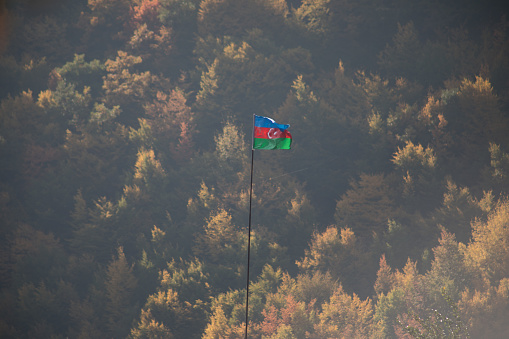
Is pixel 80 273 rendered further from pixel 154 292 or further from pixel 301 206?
pixel 301 206

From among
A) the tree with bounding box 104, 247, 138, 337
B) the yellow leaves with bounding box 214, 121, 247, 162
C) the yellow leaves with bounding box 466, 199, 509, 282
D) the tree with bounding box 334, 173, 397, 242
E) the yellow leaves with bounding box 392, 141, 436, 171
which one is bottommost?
the tree with bounding box 104, 247, 138, 337

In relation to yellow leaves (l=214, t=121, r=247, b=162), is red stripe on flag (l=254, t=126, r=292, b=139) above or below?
below

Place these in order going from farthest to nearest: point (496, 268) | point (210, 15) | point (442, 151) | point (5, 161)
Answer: point (210, 15)
point (5, 161)
point (442, 151)
point (496, 268)

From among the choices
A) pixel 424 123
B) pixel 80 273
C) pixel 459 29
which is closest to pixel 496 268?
pixel 424 123

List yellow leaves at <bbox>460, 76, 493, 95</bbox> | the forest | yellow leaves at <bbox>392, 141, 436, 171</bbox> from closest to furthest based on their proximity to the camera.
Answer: the forest < yellow leaves at <bbox>460, 76, 493, 95</bbox> < yellow leaves at <bbox>392, 141, 436, 171</bbox>

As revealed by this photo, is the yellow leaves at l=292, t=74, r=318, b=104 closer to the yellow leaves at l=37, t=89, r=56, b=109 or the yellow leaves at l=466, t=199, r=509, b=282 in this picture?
the yellow leaves at l=466, t=199, r=509, b=282

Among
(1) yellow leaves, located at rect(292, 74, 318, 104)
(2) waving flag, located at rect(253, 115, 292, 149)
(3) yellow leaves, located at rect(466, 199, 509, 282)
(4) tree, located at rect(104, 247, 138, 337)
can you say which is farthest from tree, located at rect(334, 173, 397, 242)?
(2) waving flag, located at rect(253, 115, 292, 149)

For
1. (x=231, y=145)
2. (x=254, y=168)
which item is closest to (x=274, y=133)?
(x=254, y=168)

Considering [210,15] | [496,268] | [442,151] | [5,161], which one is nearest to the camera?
[496,268]
